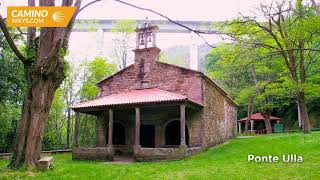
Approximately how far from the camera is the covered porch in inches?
624

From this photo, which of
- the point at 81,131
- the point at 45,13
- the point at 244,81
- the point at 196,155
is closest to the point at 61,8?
the point at 45,13

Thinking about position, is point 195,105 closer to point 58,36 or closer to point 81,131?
point 58,36

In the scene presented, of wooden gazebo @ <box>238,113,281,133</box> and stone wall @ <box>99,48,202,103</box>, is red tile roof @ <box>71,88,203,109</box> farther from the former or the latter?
wooden gazebo @ <box>238,113,281,133</box>

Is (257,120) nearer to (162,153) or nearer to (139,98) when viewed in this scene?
(139,98)

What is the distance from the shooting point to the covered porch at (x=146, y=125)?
15.9 meters

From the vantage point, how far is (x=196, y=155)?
1592 centimetres

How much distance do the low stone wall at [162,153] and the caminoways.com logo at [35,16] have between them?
8.13 metres

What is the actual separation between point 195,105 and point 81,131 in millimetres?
12666

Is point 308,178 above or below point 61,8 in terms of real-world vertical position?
below

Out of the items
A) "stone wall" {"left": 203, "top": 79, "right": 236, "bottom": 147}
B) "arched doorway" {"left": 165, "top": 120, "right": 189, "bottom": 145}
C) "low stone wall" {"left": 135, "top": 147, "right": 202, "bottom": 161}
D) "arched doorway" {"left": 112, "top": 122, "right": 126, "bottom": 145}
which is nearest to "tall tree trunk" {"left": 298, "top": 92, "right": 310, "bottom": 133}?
"stone wall" {"left": 203, "top": 79, "right": 236, "bottom": 147}

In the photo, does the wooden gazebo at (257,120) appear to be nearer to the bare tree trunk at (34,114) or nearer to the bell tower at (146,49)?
the bell tower at (146,49)

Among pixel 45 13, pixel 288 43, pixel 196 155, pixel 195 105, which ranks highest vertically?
pixel 288 43

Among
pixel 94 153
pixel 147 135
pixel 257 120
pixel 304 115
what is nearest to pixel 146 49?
pixel 147 135

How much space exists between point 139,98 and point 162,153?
124 inches
